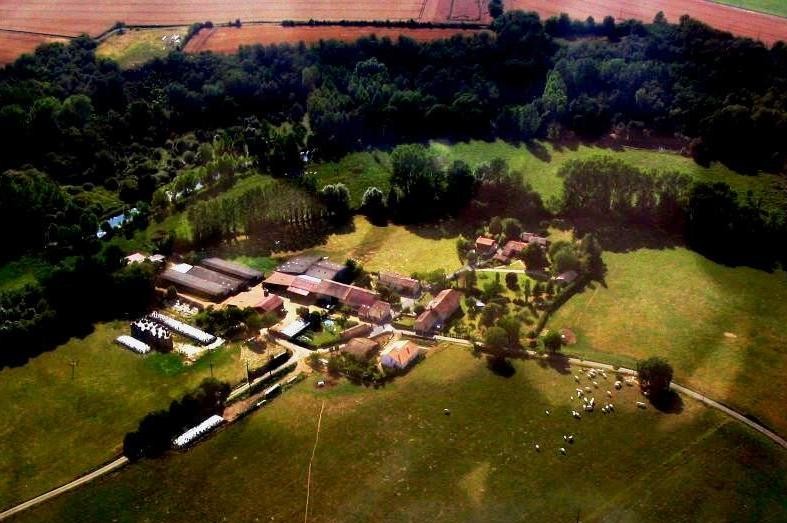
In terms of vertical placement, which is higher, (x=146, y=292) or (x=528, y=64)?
(x=528, y=64)

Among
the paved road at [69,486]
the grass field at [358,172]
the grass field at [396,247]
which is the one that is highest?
the grass field at [358,172]

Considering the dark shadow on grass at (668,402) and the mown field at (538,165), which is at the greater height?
the mown field at (538,165)

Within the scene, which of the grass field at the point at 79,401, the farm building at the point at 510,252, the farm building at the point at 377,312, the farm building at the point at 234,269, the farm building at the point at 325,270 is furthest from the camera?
the farm building at the point at 510,252

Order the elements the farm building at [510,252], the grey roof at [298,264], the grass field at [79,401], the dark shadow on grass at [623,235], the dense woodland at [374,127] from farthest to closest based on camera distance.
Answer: the dense woodland at [374,127] → the dark shadow on grass at [623,235] → the farm building at [510,252] → the grey roof at [298,264] → the grass field at [79,401]

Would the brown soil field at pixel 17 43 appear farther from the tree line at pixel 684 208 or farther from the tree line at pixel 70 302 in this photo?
the tree line at pixel 684 208

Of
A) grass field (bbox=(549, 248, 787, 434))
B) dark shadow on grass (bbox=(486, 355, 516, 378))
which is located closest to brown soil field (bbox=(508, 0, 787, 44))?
grass field (bbox=(549, 248, 787, 434))

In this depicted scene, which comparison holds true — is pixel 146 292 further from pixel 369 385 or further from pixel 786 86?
pixel 786 86

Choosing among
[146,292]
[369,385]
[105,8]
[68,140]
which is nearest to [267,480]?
[369,385]

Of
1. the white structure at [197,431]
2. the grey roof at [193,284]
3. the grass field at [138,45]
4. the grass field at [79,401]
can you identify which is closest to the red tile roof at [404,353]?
the grass field at [79,401]
